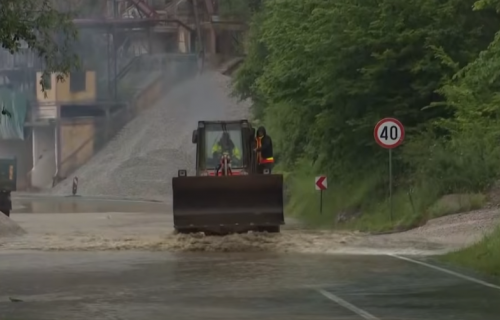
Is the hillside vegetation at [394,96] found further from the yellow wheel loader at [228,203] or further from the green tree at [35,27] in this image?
the green tree at [35,27]

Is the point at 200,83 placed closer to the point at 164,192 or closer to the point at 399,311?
the point at 164,192

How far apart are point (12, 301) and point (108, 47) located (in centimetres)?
7930

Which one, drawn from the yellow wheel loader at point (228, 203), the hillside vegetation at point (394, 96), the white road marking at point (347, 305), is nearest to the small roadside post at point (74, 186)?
the hillside vegetation at point (394, 96)

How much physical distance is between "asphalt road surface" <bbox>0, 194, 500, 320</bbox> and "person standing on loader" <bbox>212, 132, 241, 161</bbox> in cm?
802

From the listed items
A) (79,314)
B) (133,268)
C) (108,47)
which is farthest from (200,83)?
(79,314)

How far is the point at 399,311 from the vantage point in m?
13.9

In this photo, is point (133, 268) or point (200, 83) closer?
point (133, 268)

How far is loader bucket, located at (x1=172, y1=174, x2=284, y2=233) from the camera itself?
85.4 feet

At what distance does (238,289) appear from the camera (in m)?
16.5

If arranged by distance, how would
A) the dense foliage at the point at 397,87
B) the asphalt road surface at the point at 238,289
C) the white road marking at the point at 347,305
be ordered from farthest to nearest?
the dense foliage at the point at 397,87 < the asphalt road surface at the point at 238,289 < the white road marking at the point at 347,305

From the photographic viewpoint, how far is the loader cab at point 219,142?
30.1 metres

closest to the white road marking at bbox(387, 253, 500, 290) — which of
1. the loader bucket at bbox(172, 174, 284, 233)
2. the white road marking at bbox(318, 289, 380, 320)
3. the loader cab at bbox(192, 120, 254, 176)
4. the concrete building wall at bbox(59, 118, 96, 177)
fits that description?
the white road marking at bbox(318, 289, 380, 320)

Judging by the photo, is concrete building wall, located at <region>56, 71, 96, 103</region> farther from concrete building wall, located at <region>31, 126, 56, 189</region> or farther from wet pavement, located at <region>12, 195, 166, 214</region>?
wet pavement, located at <region>12, 195, 166, 214</region>

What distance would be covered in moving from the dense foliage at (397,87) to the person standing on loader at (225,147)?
3475mm
